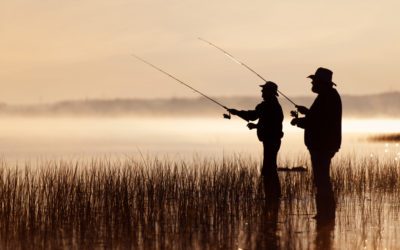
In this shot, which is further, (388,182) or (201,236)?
(388,182)

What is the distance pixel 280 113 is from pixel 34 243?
4.35 metres

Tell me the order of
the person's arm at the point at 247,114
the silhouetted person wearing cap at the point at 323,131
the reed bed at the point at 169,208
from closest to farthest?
the reed bed at the point at 169,208
the silhouetted person wearing cap at the point at 323,131
the person's arm at the point at 247,114

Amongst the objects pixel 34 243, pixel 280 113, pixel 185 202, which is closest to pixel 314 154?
pixel 280 113

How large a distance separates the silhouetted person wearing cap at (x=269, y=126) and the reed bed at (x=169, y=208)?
328 mm

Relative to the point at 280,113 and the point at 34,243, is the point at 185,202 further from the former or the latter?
the point at 34,243

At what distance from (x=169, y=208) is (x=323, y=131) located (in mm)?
2664

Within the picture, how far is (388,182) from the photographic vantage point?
50.0 ft

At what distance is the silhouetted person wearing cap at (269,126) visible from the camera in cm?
1178

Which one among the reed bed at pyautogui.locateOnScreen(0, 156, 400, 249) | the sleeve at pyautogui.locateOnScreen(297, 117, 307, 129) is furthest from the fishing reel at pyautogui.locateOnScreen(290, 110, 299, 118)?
the reed bed at pyautogui.locateOnScreen(0, 156, 400, 249)

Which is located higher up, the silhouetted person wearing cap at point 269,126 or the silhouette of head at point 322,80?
the silhouette of head at point 322,80

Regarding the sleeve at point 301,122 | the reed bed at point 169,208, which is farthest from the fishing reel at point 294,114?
the reed bed at point 169,208

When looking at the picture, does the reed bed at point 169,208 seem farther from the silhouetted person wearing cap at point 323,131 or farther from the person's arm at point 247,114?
the person's arm at point 247,114

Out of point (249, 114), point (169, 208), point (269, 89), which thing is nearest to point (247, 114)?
point (249, 114)

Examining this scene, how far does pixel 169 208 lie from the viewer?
11.8 metres
